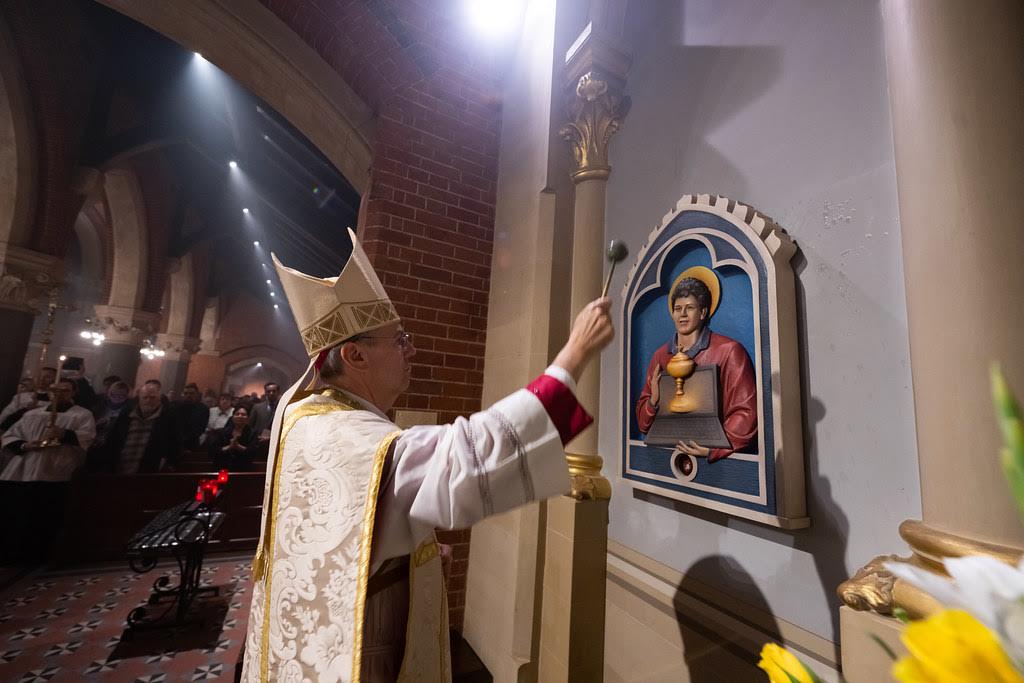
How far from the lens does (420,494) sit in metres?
0.91

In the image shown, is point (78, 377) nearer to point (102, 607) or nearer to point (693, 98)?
point (102, 607)

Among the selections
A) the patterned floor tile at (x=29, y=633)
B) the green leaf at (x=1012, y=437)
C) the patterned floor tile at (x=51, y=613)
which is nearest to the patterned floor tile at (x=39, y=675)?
the patterned floor tile at (x=29, y=633)

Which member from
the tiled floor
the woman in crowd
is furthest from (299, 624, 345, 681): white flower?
the woman in crowd

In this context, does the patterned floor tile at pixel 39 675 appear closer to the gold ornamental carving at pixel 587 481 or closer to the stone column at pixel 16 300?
the stone column at pixel 16 300

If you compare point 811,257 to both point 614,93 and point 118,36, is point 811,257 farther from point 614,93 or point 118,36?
point 118,36

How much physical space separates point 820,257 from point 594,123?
46.2 inches

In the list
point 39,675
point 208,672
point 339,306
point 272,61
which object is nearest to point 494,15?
point 272,61

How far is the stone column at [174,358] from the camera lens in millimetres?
12258

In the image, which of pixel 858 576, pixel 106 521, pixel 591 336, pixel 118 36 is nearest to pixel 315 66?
pixel 591 336

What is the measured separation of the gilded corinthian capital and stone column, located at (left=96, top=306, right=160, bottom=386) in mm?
10322

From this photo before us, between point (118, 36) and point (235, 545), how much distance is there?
25.1 feet

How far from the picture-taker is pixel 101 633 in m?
3.39

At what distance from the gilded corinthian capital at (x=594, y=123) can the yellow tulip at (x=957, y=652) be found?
196cm

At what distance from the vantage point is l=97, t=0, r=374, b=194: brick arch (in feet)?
9.36
